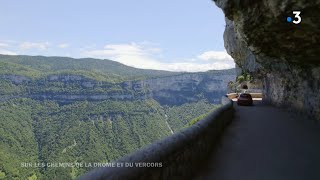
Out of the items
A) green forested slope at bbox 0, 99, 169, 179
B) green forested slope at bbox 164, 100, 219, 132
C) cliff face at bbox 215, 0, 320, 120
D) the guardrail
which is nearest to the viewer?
the guardrail

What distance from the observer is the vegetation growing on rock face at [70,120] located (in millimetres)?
110619

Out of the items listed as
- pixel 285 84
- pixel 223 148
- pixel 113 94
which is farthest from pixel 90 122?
pixel 223 148

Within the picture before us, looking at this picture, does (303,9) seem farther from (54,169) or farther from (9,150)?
(9,150)

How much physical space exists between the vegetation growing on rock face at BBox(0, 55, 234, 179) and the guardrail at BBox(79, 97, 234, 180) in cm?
8356

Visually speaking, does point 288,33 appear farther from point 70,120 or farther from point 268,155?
point 70,120

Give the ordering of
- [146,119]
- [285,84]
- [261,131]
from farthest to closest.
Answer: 1. [146,119]
2. [285,84]
3. [261,131]

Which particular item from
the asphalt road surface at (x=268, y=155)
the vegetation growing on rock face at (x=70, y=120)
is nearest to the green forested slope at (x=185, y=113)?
the vegetation growing on rock face at (x=70, y=120)

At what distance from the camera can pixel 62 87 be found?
19150 cm

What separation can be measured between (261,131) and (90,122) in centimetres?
14285

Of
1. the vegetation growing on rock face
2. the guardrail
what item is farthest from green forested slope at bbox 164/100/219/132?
the guardrail

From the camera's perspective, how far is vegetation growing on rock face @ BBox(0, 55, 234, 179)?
110619 millimetres

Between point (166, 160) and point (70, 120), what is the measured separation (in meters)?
157

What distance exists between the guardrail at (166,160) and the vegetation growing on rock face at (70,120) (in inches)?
3290

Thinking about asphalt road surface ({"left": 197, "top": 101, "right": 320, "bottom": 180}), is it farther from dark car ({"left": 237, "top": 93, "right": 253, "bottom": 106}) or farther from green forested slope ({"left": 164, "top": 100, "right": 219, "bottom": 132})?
green forested slope ({"left": 164, "top": 100, "right": 219, "bottom": 132})
